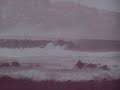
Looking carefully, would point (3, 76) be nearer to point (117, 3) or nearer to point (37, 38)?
point (37, 38)

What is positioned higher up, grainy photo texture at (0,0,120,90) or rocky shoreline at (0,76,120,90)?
grainy photo texture at (0,0,120,90)

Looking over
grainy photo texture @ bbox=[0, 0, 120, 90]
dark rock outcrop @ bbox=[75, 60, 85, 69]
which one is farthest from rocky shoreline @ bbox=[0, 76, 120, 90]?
dark rock outcrop @ bbox=[75, 60, 85, 69]

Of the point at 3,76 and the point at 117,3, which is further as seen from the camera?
the point at 117,3

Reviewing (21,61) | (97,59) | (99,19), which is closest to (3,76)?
(21,61)

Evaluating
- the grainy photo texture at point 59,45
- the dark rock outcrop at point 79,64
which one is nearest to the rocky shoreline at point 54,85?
the grainy photo texture at point 59,45

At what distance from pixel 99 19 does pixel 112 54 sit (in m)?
0.30

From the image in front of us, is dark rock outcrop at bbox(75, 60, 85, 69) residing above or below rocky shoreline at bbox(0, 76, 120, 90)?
above

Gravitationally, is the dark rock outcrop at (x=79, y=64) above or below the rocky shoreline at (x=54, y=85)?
above

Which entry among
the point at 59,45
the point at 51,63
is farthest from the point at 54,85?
the point at 59,45

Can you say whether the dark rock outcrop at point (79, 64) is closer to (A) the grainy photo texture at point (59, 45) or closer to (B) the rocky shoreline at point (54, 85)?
(A) the grainy photo texture at point (59, 45)

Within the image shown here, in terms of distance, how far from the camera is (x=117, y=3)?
5.86 feet

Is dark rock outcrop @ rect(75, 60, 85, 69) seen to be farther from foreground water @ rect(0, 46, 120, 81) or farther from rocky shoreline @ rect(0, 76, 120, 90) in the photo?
rocky shoreline @ rect(0, 76, 120, 90)

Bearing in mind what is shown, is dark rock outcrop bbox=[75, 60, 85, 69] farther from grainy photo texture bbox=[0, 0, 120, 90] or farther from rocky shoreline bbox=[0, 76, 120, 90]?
rocky shoreline bbox=[0, 76, 120, 90]

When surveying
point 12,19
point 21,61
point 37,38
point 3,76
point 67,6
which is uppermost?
point 67,6
